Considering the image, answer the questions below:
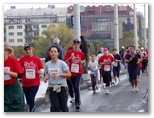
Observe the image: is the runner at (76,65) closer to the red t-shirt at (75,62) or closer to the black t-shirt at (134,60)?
the red t-shirt at (75,62)

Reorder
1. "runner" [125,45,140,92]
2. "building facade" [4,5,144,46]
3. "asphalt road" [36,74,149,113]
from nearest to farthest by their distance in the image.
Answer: "building facade" [4,5,144,46], "asphalt road" [36,74,149,113], "runner" [125,45,140,92]

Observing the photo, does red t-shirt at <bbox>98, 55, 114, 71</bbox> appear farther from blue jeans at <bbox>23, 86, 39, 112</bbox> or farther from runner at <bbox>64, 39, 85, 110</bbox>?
blue jeans at <bbox>23, 86, 39, 112</bbox>

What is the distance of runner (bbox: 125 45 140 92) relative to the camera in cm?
1134

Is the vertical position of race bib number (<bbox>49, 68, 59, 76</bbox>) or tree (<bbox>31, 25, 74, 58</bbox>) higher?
tree (<bbox>31, 25, 74, 58</bbox>)

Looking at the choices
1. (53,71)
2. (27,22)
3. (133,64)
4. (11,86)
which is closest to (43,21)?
(27,22)

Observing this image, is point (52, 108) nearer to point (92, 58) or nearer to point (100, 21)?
point (100, 21)

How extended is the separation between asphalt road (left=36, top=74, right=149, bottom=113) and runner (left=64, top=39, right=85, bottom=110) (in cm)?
32

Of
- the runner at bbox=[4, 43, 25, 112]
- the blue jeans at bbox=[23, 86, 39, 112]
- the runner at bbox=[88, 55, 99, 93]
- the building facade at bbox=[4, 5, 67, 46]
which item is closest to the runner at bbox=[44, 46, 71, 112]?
the runner at bbox=[4, 43, 25, 112]

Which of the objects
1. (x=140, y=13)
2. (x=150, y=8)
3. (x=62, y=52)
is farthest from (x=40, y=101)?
(x=150, y=8)

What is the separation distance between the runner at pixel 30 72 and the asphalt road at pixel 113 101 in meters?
0.37

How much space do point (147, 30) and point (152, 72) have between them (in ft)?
1.99

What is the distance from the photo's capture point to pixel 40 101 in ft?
30.1

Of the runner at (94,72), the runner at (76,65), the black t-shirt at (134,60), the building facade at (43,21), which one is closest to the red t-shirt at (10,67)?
the building facade at (43,21)

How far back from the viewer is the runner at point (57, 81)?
282 inches
